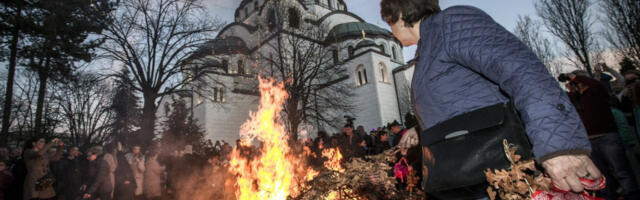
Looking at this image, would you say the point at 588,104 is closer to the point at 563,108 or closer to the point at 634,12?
the point at 563,108

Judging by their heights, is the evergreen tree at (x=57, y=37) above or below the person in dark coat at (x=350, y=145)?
above

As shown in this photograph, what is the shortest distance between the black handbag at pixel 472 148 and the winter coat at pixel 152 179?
9.84m

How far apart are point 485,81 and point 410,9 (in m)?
0.61

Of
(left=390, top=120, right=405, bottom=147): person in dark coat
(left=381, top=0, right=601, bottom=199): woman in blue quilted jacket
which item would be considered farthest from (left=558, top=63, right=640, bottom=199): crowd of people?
(left=381, top=0, right=601, bottom=199): woman in blue quilted jacket

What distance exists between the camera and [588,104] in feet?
15.3

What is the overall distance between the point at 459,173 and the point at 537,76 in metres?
0.52

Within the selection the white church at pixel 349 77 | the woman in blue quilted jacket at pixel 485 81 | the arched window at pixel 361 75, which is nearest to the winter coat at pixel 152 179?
the woman in blue quilted jacket at pixel 485 81

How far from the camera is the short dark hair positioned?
72.6 inches

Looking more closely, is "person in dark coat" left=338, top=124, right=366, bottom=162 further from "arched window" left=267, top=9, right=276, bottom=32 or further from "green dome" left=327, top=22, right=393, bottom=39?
"green dome" left=327, top=22, right=393, bottom=39

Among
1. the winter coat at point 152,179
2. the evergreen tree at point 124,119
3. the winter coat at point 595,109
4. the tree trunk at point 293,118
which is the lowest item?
the winter coat at point 152,179

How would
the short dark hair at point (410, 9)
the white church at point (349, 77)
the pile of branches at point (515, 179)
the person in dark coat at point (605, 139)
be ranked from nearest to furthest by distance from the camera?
the pile of branches at point (515, 179) → the short dark hair at point (410, 9) → the person in dark coat at point (605, 139) → the white church at point (349, 77)

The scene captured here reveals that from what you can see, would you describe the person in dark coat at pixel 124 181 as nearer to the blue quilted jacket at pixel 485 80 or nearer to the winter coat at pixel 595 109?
the blue quilted jacket at pixel 485 80

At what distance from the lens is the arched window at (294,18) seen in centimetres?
2451

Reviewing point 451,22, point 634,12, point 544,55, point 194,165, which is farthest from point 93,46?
point 544,55
